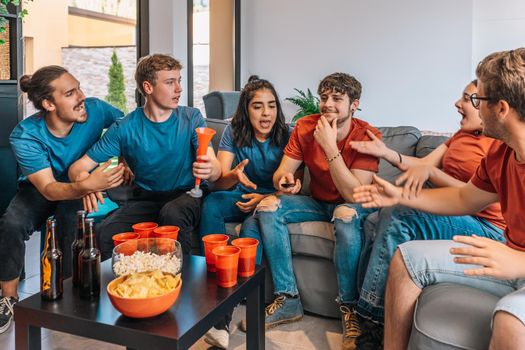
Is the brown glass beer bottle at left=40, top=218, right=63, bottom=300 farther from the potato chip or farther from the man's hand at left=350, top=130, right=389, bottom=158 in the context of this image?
the man's hand at left=350, top=130, right=389, bottom=158

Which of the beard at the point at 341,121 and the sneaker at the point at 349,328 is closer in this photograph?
the sneaker at the point at 349,328

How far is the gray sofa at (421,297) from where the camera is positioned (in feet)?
4.45

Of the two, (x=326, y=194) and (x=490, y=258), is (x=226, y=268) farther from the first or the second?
(x=326, y=194)

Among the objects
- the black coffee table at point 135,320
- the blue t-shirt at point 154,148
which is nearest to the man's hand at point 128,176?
the blue t-shirt at point 154,148

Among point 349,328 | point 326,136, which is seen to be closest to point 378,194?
point 326,136

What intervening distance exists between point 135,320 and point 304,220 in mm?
1206

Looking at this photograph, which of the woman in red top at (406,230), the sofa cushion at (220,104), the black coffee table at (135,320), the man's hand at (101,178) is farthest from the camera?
the sofa cushion at (220,104)

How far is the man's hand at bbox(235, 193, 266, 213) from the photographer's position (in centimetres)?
241

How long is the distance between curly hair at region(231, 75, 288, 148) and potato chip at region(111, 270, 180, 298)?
1.33 metres

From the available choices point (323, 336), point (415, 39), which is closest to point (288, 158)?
point (323, 336)

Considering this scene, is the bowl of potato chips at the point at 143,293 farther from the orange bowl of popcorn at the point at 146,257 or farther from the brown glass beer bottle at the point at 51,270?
the brown glass beer bottle at the point at 51,270

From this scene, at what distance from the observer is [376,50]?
5566 millimetres

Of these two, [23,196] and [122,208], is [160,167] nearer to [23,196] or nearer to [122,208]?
[122,208]

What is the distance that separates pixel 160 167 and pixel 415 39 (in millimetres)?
3891
